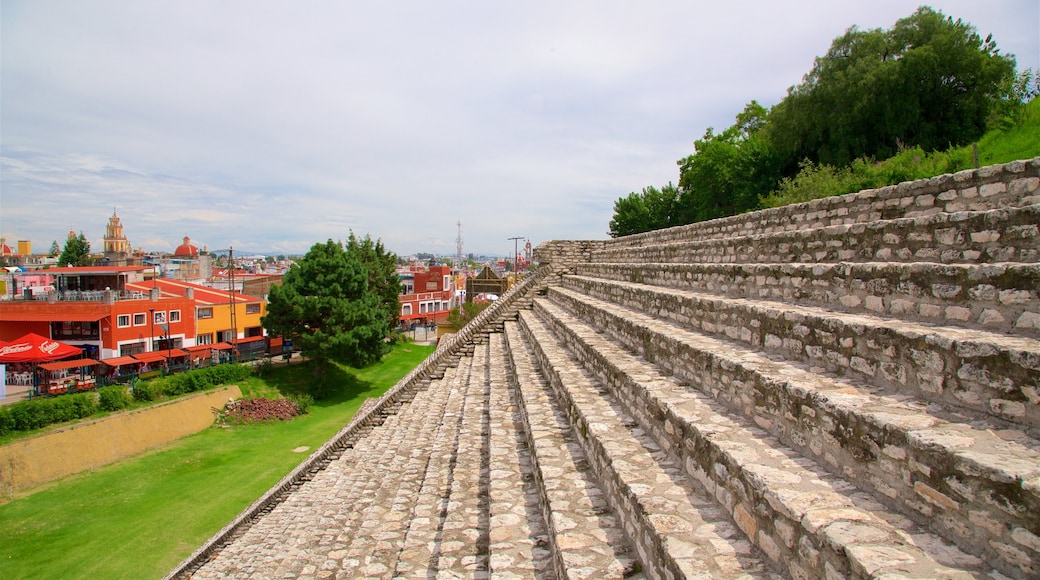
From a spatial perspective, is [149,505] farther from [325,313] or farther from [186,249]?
[186,249]

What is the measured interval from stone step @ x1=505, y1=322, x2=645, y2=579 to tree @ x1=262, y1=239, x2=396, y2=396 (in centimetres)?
2215

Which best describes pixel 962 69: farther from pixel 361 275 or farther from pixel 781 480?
pixel 361 275

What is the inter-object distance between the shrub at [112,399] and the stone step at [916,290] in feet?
79.2

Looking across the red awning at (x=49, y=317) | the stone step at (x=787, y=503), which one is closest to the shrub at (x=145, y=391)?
the red awning at (x=49, y=317)

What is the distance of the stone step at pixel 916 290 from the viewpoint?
2.34 m

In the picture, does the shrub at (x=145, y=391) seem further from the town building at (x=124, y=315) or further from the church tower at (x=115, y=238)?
the church tower at (x=115, y=238)

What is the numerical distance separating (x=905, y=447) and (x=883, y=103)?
52.8 ft

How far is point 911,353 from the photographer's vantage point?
241cm

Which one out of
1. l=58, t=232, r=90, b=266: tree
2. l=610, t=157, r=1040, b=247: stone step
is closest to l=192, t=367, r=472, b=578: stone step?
l=610, t=157, r=1040, b=247: stone step

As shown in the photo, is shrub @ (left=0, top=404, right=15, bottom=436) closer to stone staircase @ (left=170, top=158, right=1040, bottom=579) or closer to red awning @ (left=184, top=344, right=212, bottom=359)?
red awning @ (left=184, top=344, right=212, bottom=359)

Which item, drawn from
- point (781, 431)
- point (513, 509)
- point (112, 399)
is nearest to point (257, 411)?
point (112, 399)

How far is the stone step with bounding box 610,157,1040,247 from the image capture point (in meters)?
3.48

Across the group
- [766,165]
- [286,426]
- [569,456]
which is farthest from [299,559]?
[766,165]

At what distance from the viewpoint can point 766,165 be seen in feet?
61.2
